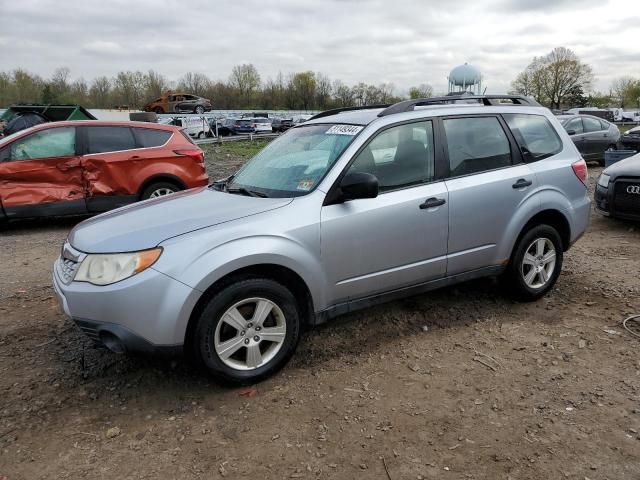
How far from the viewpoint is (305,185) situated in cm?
355

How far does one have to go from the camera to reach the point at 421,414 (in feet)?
9.80

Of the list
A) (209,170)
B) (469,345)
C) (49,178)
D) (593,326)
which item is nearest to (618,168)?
(593,326)

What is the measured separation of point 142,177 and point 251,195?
4928 millimetres

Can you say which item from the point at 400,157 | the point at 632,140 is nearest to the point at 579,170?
the point at 400,157

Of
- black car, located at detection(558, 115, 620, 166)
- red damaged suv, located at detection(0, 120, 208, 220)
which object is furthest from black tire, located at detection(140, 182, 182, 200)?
black car, located at detection(558, 115, 620, 166)

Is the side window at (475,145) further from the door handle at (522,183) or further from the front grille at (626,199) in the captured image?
the front grille at (626,199)

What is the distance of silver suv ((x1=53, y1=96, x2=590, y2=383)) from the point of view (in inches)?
117

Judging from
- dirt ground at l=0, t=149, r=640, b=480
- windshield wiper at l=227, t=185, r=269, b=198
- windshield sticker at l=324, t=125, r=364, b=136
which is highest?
windshield sticker at l=324, t=125, r=364, b=136

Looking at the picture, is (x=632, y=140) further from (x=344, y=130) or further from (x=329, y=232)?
(x=329, y=232)

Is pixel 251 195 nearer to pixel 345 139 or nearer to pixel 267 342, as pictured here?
pixel 345 139

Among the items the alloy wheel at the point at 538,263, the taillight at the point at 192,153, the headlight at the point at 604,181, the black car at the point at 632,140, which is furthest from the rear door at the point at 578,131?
the alloy wheel at the point at 538,263

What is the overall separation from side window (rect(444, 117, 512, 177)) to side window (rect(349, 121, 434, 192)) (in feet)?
0.71

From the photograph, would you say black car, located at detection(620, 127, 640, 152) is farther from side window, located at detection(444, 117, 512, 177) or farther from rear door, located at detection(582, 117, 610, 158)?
side window, located at detection(444, 117, 512, 177)

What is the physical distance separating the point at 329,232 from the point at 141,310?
125cm
